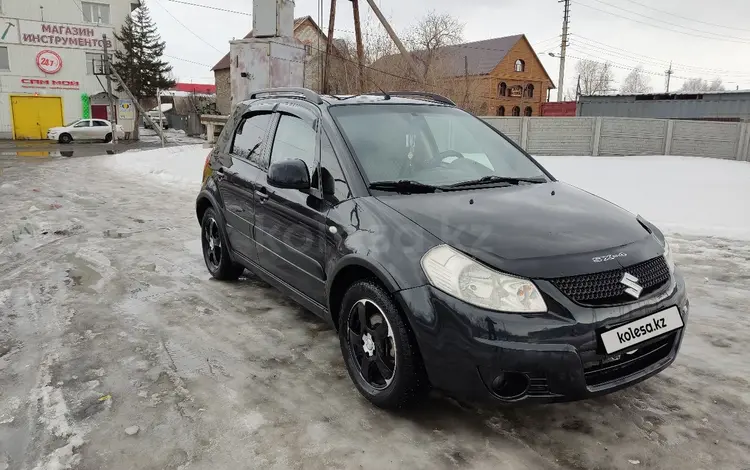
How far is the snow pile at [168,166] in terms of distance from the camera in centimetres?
1361

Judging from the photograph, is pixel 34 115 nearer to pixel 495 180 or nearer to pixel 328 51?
pixel 328 51

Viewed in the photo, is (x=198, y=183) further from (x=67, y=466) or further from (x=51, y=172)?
(x=67, y=466)

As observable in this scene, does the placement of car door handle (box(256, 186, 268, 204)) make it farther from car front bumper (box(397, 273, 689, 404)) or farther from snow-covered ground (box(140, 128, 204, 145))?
snow-covered ground (box(140, 128, 204, 145))

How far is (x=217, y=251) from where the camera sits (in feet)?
17.7

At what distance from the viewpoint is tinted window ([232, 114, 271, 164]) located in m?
4.53

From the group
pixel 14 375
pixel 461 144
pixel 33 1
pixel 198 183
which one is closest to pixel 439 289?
pixel 461 144

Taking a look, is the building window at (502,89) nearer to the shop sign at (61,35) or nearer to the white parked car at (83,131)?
the shop sign at (61,35)

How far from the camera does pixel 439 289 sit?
2.64 meters

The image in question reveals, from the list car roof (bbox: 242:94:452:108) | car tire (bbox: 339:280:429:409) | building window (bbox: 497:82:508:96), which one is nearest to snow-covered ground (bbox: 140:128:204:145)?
building window (bbox: 497:82:508:96)

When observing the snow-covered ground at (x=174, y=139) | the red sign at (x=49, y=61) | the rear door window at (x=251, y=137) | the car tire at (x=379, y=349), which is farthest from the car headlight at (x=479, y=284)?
the red sign at (x=49, y=61)

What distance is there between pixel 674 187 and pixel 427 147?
9.59 m

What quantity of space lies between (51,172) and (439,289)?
16070mm

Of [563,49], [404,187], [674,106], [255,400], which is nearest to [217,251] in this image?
[255,400]

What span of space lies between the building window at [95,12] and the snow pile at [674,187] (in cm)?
3451
